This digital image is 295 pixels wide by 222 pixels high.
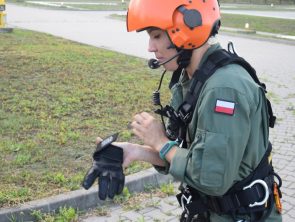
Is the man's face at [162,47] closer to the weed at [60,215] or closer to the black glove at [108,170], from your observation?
the black glove at [108,170]

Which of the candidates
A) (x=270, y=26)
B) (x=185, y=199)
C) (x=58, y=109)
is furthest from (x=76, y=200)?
(x=270, y=26)

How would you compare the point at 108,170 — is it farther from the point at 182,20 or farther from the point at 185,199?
the point at 182,20

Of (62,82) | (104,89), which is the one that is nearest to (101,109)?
(104,89)

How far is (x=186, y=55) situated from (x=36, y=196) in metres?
2.68

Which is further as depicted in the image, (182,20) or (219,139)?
(182,20)

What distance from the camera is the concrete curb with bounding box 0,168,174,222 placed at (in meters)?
4.00

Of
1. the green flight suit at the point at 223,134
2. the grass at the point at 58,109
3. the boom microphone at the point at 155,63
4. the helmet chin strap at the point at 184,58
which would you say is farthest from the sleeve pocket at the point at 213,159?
the grass at the point at 58,109

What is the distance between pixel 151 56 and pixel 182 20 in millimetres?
12068

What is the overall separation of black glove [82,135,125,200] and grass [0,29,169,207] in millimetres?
2211

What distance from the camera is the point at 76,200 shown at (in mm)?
4297

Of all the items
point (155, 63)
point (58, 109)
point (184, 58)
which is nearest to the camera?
point (184, 58)

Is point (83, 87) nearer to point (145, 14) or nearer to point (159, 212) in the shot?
point (159, 212)

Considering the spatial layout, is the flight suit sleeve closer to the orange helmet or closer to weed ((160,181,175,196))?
the orange helmet

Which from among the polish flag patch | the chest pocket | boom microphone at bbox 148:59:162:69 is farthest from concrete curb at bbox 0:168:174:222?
the polish flag patch
